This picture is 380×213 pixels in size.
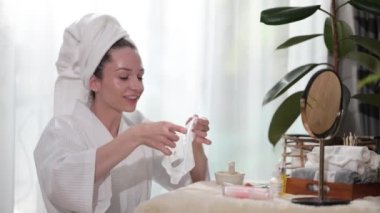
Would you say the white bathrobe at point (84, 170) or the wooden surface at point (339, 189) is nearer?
the wooden surface at point (339, 189)

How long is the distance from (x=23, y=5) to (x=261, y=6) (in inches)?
34.4

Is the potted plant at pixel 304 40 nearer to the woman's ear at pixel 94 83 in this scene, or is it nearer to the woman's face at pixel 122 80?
the woman's face at pixel 122 80

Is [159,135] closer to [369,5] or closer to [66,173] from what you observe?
[66,173]

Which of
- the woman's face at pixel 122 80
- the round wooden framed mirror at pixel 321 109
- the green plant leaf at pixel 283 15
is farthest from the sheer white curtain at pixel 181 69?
the round wooden framed mirror at pixel 321 109

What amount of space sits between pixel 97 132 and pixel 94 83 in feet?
0.46

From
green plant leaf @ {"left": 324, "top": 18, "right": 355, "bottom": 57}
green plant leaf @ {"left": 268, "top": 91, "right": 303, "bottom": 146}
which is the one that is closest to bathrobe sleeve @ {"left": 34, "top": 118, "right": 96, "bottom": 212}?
green plant leaf @ {"left": 268, "top": 91, "right": 303, "bottom": 146}

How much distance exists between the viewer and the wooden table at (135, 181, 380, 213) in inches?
43.8

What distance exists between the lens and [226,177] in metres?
1.44

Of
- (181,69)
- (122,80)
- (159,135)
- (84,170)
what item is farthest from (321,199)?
(181,69)

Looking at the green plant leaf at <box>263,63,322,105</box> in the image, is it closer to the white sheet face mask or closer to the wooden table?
the white sheet face mask

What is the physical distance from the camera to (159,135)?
4.54 ft

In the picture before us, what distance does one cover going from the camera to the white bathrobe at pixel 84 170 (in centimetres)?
154

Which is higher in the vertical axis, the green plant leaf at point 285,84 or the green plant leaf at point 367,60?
the green plant leaf at point 367,60

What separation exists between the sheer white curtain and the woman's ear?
1.75 ft
